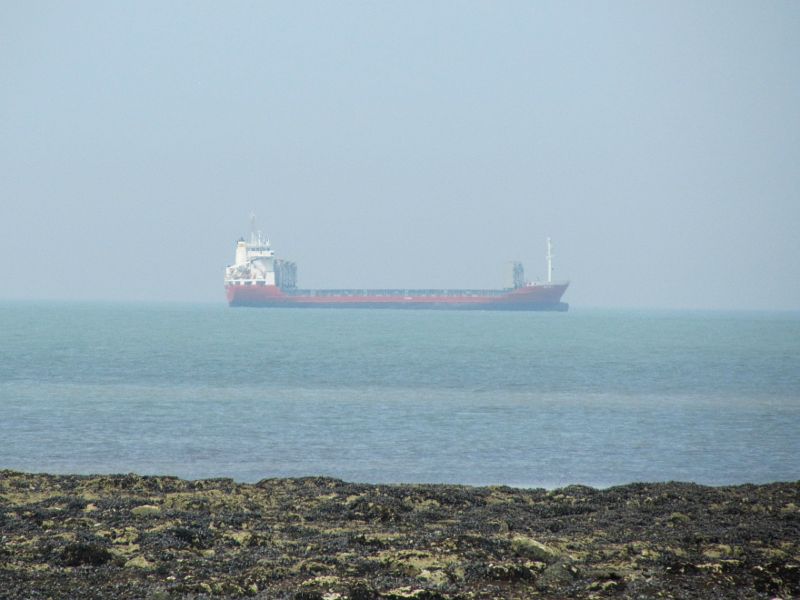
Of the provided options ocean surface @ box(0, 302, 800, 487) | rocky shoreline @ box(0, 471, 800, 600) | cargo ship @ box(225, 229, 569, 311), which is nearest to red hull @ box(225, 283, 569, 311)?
cargo ship @ box(225, 229, 569, 311)

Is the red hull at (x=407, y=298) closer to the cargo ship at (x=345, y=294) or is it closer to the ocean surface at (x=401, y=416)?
the cargo ship at (x=345, y=294)

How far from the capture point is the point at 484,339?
79188mm

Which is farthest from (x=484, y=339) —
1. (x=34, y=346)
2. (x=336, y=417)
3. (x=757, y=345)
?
(x=336, y=417)

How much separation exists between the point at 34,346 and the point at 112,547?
57.7 meters

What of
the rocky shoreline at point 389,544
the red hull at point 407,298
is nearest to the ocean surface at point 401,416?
the rocky shoreline at point 389,544

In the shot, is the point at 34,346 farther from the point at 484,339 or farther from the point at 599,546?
the point at 599,546

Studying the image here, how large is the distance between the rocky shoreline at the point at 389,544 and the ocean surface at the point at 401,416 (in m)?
5.87

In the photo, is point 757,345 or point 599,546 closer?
point 599,546

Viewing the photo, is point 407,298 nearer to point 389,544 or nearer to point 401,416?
point 401,416

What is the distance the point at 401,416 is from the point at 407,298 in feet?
433

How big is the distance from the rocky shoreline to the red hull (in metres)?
139

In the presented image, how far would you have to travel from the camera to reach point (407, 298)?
160000 millimetres

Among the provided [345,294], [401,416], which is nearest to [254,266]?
[345,294]

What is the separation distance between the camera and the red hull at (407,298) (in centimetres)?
15150
